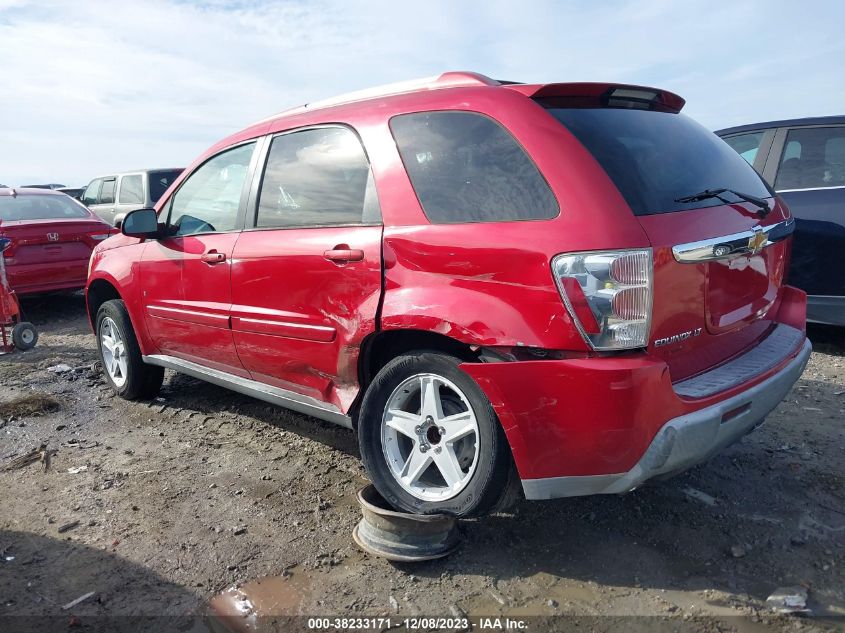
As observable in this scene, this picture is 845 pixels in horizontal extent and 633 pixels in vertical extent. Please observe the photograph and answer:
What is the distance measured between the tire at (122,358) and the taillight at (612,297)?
136 inches

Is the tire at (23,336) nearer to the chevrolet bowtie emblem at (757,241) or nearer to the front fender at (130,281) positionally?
the front fender at (130,281)

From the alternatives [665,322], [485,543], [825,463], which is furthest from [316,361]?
[825,463]

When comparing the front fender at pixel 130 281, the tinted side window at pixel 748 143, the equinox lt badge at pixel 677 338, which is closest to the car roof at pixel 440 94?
the equinox lt badge at pixel 677 338

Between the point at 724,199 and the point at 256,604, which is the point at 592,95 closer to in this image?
the point at 724,199

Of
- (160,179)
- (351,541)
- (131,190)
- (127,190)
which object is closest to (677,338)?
(351,541)

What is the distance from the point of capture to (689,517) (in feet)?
9.64

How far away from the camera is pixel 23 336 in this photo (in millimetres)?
6398

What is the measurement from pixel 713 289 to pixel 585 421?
0.76 m

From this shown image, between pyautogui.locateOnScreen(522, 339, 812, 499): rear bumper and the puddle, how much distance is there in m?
0.95

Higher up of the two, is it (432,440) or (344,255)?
(344,255)

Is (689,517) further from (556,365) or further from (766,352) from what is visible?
(556,365)

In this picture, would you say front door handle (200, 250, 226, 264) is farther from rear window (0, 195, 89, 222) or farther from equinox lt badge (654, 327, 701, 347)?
rear window (0, 195, 89, 222)

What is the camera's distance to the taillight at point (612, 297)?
2271 mm

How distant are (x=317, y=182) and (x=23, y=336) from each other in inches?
180
